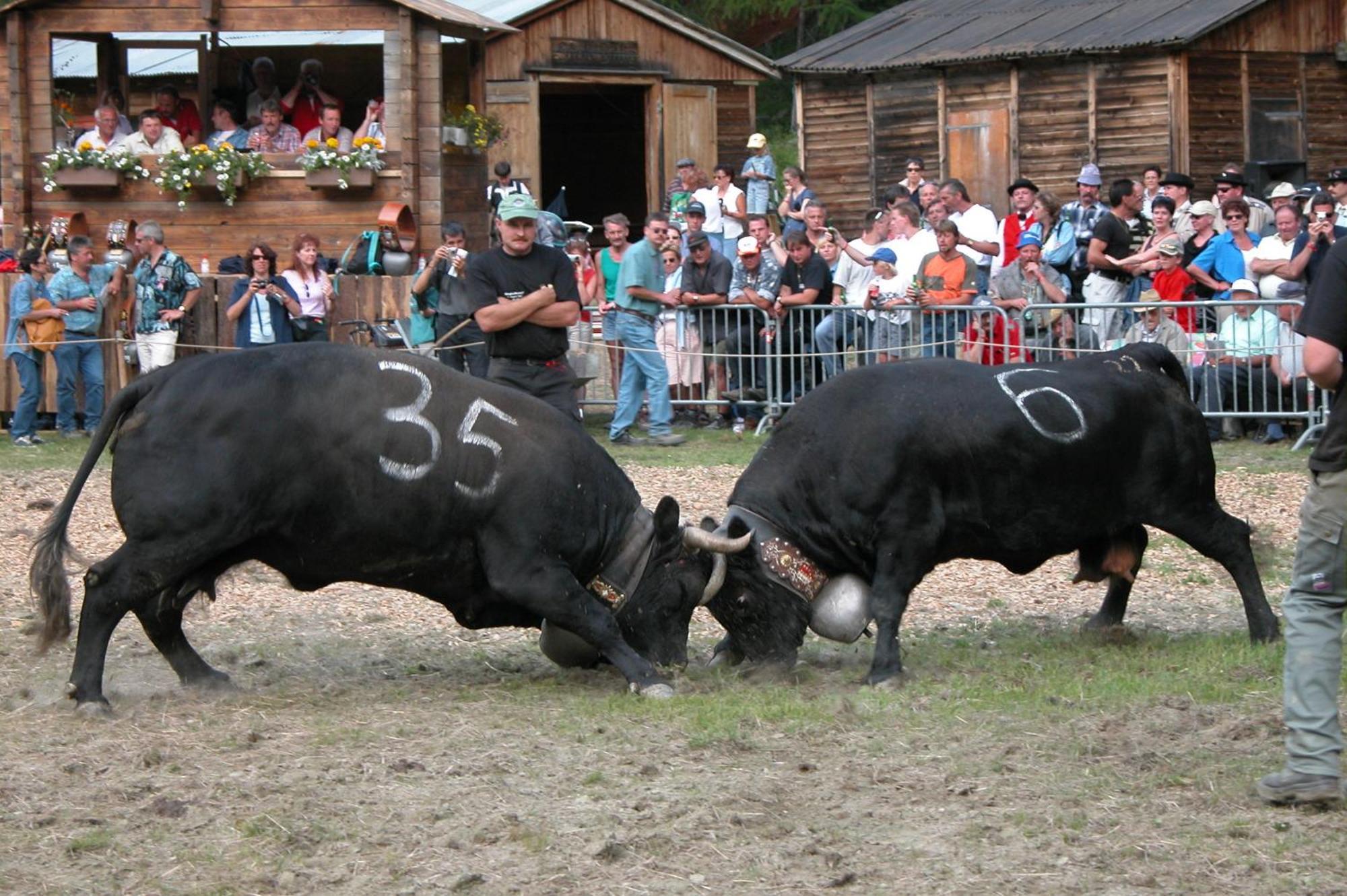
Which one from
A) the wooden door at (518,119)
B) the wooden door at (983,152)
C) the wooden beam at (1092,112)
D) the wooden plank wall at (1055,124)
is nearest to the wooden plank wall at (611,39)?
the wooden door at (518,119)

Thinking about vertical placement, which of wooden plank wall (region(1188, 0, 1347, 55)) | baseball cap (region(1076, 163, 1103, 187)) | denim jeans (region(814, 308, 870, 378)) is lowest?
denim jeans (region(814, 308, 870, 378))

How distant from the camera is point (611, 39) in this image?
25250 millimetres

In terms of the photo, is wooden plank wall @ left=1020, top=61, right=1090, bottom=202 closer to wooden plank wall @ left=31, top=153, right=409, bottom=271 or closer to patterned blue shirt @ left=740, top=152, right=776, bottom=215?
patterned blue shirt @ left=740, top=152, right=776, bottom=215

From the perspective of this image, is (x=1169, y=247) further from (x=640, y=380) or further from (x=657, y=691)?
(x=657, y=691)

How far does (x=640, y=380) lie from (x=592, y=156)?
1657 centimetres

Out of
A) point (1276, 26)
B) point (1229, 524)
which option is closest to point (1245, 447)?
point (1229, 524)

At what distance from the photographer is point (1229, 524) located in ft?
24.1

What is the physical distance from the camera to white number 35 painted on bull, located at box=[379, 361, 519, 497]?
655 cm

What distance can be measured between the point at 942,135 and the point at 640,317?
11.6 m

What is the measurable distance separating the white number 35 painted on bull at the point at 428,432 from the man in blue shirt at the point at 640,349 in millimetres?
8012

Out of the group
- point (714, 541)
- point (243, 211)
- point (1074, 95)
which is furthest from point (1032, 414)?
point (1074, 95)

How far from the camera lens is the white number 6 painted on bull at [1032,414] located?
23.1ft

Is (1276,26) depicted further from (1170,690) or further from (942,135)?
(1170,690)

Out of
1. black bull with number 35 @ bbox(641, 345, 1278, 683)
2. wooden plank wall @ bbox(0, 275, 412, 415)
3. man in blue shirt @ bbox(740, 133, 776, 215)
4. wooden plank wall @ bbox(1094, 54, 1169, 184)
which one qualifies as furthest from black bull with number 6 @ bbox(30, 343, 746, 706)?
wooden plank wall @ bbox(1094, 54, 1169, 184)
